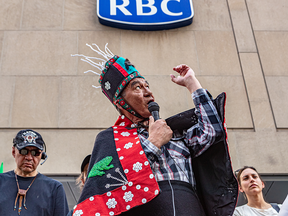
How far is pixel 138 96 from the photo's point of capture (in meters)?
2.03

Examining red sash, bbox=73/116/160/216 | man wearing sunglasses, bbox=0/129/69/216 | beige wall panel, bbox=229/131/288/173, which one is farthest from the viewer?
beige wall panel, bbox=229/131/288/173

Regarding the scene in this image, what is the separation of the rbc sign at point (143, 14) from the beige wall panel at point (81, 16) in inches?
6.5

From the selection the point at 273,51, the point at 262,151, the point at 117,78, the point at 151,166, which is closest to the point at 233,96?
the point at 262,151

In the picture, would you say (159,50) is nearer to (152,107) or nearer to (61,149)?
(61,149)

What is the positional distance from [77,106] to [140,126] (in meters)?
2.80

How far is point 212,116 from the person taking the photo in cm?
173

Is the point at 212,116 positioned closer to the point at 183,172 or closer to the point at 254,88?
the point at 183,172

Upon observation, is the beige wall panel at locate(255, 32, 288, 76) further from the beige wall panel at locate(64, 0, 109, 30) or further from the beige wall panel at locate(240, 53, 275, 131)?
the beige wall panel at locate(64, 0, 109, 30)

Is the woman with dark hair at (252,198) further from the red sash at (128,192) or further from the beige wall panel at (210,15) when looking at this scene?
the beige wall panel at (210,15)

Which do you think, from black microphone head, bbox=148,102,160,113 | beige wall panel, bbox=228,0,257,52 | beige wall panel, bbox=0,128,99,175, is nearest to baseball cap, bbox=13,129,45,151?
beige wall panel, bbox=0,128,99,175

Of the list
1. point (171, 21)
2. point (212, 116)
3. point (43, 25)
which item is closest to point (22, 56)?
point (43, 25)

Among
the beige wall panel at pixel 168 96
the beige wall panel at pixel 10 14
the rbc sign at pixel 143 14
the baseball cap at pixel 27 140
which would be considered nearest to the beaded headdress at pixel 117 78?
the baseball cap at pixel 27 140

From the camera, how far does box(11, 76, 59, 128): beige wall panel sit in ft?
14.7

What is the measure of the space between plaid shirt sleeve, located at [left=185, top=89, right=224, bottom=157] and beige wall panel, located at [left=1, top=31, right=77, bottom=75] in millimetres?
3365
